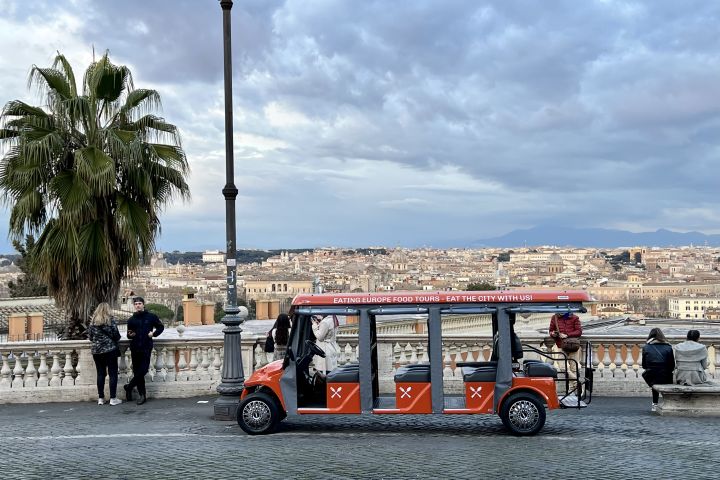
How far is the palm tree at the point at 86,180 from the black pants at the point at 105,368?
7.24ft

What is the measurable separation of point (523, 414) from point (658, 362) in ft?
10.2

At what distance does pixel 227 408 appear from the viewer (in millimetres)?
11406

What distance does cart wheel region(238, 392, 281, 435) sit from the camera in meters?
10.1

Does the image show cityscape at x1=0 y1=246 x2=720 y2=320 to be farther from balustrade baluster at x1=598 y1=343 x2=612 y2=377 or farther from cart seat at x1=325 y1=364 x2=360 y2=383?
cart seat at x1=325 y1=364 x2=360 y2=383

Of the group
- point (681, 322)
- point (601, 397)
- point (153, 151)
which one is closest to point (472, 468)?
point (601, 397)

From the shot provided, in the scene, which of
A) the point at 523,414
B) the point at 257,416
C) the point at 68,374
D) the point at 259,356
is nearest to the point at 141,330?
the point at 68,374

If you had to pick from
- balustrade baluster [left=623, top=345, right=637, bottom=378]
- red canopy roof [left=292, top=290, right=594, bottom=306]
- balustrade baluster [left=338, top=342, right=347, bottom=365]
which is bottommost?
balustrade baluster [left=623, top=345, right=637, bottom=378]

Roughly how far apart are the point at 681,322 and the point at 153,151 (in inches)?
829

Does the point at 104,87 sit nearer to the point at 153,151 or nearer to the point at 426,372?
the point at 153,151

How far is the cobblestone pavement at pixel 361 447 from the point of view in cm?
807

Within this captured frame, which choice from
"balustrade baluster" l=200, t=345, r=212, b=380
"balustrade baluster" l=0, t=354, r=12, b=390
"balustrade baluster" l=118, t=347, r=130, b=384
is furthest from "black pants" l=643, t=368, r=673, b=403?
A: "balustrade baluster" l=0, t=354, r=12, b=390

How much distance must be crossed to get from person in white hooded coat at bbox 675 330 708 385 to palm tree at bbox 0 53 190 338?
29.0 feet

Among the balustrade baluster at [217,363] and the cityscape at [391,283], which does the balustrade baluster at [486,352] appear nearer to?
the balustrade baluster at [217,363]

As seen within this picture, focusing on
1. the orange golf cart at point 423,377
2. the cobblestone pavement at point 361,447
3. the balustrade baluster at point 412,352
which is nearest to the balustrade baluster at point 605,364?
the cobblestone pavement at point 361,447
